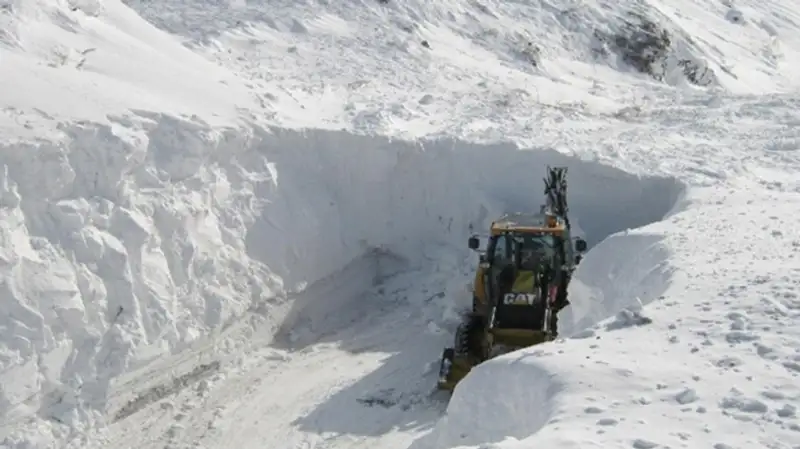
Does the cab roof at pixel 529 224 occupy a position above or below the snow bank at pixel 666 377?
above

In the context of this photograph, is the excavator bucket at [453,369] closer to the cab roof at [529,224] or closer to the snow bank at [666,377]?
the cab roof at [529,224]

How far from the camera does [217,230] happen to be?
A: 43.0 ft

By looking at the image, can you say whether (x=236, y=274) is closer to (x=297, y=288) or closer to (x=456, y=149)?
(x=297, y=288)

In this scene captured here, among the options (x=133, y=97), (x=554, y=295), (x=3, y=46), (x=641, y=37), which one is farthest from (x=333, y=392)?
(x=641, y=37)

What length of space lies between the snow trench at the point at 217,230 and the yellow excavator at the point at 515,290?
34.6 inches

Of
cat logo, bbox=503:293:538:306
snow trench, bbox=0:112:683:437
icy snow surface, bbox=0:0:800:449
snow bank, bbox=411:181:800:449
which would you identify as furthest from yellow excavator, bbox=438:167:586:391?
snow bank, bbox=411:181:800:449

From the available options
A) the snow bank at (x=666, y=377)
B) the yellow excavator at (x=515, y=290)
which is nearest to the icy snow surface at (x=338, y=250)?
the snow bank at (x=666, y=377)

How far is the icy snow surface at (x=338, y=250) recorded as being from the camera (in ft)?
23.1

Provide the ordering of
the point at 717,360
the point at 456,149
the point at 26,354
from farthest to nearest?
1. the point at 456,149
2. the point at 26,354
3. the point at 717,360

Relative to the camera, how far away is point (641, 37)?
99.4ft

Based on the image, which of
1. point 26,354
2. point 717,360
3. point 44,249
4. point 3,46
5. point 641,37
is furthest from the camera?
point 641,37

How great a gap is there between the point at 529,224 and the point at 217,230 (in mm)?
4744

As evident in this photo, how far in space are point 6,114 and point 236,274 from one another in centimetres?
388

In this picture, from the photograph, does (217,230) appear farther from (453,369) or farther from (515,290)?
(515,290)
